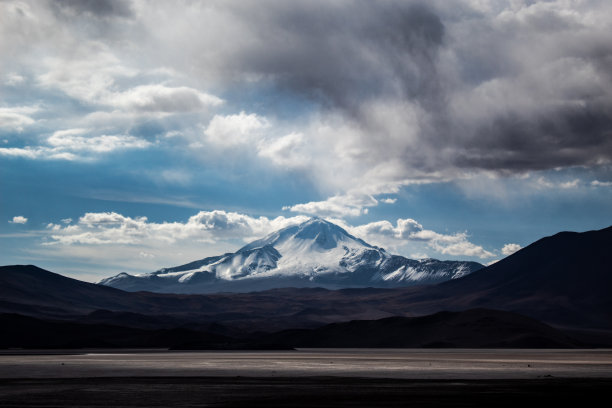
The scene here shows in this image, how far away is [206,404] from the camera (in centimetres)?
3938

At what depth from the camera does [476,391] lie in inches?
1860

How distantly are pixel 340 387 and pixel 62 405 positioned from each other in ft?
64.8

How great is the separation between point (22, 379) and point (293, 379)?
69.0ft

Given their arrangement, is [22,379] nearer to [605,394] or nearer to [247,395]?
[247,395]

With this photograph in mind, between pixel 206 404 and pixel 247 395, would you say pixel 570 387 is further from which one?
pixel 206 404

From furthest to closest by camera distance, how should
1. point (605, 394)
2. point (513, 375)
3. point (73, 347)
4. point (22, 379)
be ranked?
point (73, 347)
point (513, 375)
point (22, 379)
point (605, 394)

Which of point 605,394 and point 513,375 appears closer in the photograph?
point 605,394

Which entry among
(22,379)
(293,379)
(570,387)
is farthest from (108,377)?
(570,387)

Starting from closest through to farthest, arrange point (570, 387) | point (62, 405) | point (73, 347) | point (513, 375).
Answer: point (62, 405)
point (570, 387)
point (513, 375)
point (73, 347)

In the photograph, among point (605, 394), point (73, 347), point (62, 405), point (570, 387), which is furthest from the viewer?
point (73, 347)

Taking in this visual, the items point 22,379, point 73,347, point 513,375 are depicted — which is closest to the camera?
point 22,379

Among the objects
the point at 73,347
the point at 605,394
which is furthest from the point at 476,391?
the point at 73,347

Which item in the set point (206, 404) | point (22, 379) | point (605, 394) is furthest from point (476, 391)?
point (22, 379)

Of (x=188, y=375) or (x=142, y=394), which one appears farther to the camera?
(x=188, y=375)
